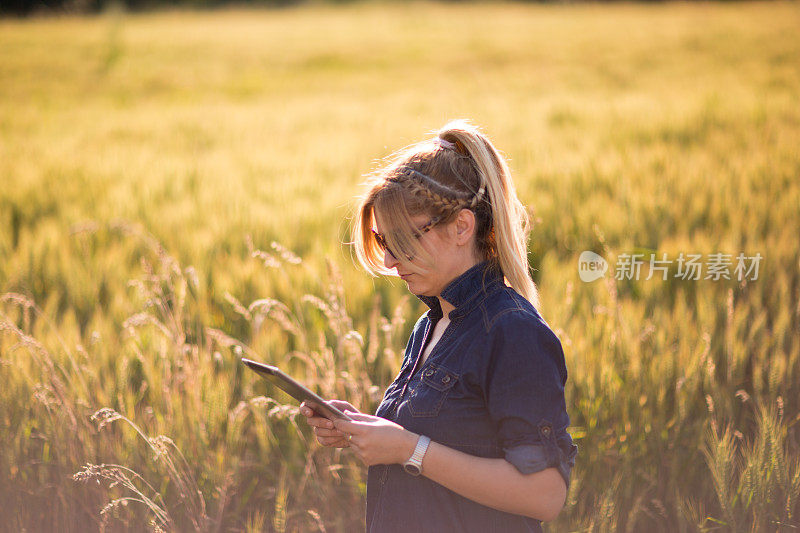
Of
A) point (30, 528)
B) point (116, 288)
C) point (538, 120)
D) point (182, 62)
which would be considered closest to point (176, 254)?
point (116, 288)

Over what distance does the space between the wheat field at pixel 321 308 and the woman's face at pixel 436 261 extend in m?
0.72

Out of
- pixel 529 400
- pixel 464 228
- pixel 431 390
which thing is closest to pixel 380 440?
pixel 431 390

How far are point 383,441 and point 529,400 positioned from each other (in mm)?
264

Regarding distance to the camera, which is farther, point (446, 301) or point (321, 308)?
point (321, 308)

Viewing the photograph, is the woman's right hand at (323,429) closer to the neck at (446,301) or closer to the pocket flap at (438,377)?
the pocket flap at (438,377)

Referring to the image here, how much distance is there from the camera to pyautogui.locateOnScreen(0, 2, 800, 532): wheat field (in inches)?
85.0

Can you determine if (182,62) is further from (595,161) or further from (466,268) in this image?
(466,268)

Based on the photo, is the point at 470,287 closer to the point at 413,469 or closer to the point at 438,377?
the point at 438,377

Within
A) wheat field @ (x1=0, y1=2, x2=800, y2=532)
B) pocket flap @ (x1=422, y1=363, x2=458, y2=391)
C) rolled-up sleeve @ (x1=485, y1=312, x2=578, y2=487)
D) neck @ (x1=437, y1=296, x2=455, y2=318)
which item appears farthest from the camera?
wheat field @ (x1=0, y1=2, x2=800, y2=532)

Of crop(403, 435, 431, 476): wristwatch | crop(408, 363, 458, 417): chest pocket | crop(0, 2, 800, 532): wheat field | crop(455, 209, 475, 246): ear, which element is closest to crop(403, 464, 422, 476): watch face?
crop(403, 435, 431, 476): wristwatch

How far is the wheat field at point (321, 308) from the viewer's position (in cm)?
216

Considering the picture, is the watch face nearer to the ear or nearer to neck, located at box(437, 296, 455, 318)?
neck, located at box(437, 296, 455, 318)

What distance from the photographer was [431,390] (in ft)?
4.22

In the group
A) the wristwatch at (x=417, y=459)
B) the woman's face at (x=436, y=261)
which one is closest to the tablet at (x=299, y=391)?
the wristwatch at (x=417, y=459)
